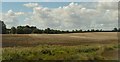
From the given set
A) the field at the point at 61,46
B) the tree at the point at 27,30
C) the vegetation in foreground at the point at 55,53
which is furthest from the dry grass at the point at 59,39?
the vegetation in foreground at the point at 55,53

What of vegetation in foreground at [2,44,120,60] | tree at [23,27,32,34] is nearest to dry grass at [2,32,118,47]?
tree at [23,27,32,34]

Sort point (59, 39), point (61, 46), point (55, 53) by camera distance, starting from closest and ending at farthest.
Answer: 1. point (55, 53)
2. point (61, 46)
3. point (59, 39)

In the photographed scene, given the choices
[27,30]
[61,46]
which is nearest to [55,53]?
[61,46]

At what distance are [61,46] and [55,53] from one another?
2.02 ft

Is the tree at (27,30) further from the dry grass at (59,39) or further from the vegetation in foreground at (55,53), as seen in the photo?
the vegetation in foreground at (55,53)

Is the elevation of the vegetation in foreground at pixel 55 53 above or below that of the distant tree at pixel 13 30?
below

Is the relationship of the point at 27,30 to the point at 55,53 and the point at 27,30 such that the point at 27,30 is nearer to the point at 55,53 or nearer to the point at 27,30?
the point at 27,30

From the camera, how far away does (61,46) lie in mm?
11977

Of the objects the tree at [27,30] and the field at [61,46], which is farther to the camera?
the tree at [27,30]

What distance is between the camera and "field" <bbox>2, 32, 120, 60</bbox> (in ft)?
37.0

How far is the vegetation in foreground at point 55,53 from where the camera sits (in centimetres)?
1116

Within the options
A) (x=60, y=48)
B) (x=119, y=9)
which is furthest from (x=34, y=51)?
(x=119, y=9)

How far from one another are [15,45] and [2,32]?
121 cm

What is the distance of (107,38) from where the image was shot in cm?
1284
